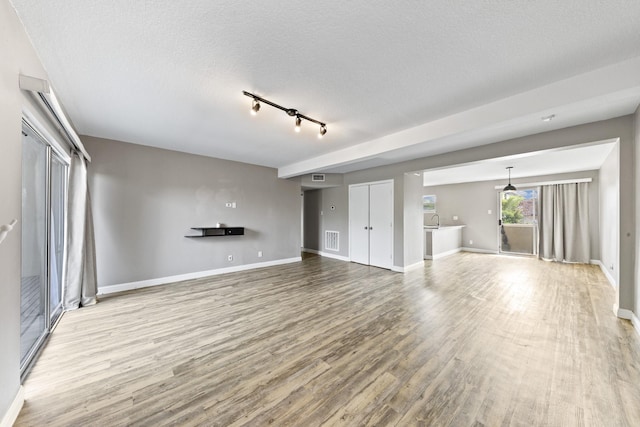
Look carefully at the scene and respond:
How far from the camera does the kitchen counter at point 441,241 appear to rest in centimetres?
665

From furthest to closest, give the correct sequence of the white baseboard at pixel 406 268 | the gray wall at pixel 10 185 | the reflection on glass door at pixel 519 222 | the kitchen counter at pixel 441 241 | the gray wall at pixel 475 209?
1. the gray wall at pixel 475 209
2. the reflection on glass door at pixel 519 222
3. the kitchen counter at pixel 441 241
4. the white baseboard at pixel 406 268
5. the gray wall at pixel 10 185

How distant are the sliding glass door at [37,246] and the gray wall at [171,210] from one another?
810mm

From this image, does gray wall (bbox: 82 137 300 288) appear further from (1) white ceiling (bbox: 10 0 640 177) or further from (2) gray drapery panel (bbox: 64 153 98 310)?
(1) white ceiling (bbox: 10 0 640 177)

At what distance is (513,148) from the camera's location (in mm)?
3338

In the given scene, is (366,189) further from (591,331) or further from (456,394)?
(456,394)

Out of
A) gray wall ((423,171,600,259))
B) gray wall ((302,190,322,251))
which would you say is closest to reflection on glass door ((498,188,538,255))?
gray wall ((423,171,600,259))

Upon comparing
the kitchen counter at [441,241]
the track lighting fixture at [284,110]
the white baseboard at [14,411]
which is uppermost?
the track lighting fixture at [284,110]

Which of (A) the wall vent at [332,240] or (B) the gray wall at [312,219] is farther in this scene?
(B) the gray wall at [312,219]

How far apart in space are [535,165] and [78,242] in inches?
344

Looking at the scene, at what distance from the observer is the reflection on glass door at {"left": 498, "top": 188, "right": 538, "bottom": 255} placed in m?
6.88

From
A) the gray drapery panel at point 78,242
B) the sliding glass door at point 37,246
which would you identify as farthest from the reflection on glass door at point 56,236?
the gray drapery panel at point 78,242

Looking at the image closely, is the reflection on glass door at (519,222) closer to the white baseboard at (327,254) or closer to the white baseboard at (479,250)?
the white baseboard at (479,250)

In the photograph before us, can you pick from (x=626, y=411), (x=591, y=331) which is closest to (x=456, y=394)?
(x=626, y=411)

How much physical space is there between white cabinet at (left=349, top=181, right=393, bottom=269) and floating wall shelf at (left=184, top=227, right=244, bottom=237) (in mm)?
2906
